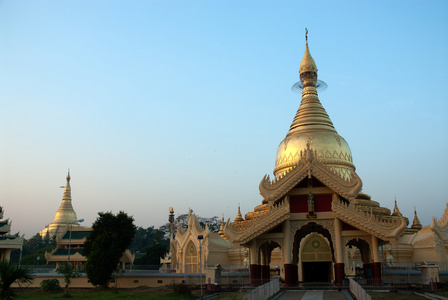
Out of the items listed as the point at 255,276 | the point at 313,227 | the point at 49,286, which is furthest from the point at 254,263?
the point at 49,286

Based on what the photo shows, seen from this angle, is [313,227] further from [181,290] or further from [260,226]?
[181,290]

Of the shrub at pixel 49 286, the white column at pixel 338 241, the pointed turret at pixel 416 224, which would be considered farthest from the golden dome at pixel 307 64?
the shrub at pixel 49 286

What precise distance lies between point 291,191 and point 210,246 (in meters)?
17.2

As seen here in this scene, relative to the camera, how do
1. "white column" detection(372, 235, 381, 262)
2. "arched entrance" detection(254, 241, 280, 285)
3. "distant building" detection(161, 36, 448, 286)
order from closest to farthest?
"white column" detection(372, 235, 381, 262)
"distant building" detection(161, 36, 448, 286)
"arched entrance" detection(254, 241, 280, 285)

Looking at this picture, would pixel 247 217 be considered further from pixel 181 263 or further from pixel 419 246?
Answer: pixel 419 246

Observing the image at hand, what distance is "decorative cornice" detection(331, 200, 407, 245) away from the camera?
2317cm

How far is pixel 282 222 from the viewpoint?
84.0ft

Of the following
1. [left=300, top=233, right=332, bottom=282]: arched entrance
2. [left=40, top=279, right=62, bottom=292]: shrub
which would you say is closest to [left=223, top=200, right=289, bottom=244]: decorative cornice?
[left=300, top=233, right=332, bottom=282]: arched entrance

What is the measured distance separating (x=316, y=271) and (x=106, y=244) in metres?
15.5

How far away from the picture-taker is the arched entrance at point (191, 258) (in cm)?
4131

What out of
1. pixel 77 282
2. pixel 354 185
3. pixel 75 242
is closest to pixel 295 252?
pixel 354 185

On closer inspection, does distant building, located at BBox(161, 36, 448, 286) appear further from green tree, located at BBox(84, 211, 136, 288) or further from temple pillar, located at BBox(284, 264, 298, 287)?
green tree, located at BBox(84, 211, 136, 288)

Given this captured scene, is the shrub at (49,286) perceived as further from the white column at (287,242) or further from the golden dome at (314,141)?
the golden dome at (314,141)

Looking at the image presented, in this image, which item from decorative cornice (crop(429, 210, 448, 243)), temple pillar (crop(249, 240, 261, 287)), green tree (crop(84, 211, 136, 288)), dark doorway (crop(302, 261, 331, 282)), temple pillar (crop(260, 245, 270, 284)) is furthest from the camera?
decorative cornice (crop(429, 210, 448, 243))
